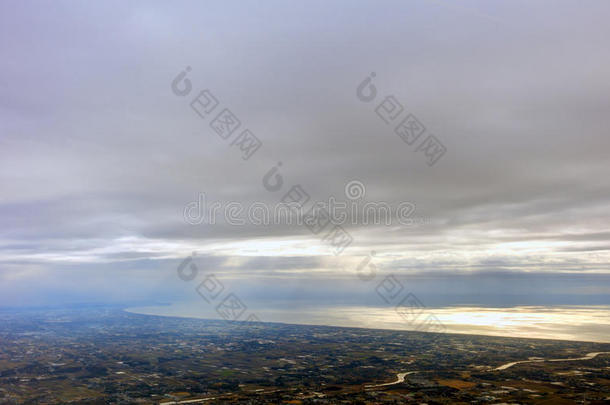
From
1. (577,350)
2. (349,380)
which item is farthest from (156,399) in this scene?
(577,350)

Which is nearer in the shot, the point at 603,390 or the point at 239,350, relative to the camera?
the point at 603,390

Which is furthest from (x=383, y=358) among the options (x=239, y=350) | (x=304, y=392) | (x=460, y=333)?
(x=460, y=333)

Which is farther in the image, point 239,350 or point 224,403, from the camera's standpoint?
point 239,350

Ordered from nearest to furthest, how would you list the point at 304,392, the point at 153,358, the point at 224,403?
the point at 224,403
the point at 304,392
the point at 153,358

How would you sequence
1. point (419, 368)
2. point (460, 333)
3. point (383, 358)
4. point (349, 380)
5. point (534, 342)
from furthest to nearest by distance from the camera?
point (460, 333)
point (534, 342)
point (383, 358)
point (419, 368)
point (349, 380)

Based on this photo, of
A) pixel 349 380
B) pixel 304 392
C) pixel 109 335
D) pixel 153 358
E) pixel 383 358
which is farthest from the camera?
pixel 109 335

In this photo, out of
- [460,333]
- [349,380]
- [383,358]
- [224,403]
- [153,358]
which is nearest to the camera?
[224,403]

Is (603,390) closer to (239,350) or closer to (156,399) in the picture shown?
(156,399)

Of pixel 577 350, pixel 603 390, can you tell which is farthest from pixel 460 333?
pixel 603 390

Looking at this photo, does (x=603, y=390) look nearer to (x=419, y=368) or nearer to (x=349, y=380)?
(x=419, y=368)
